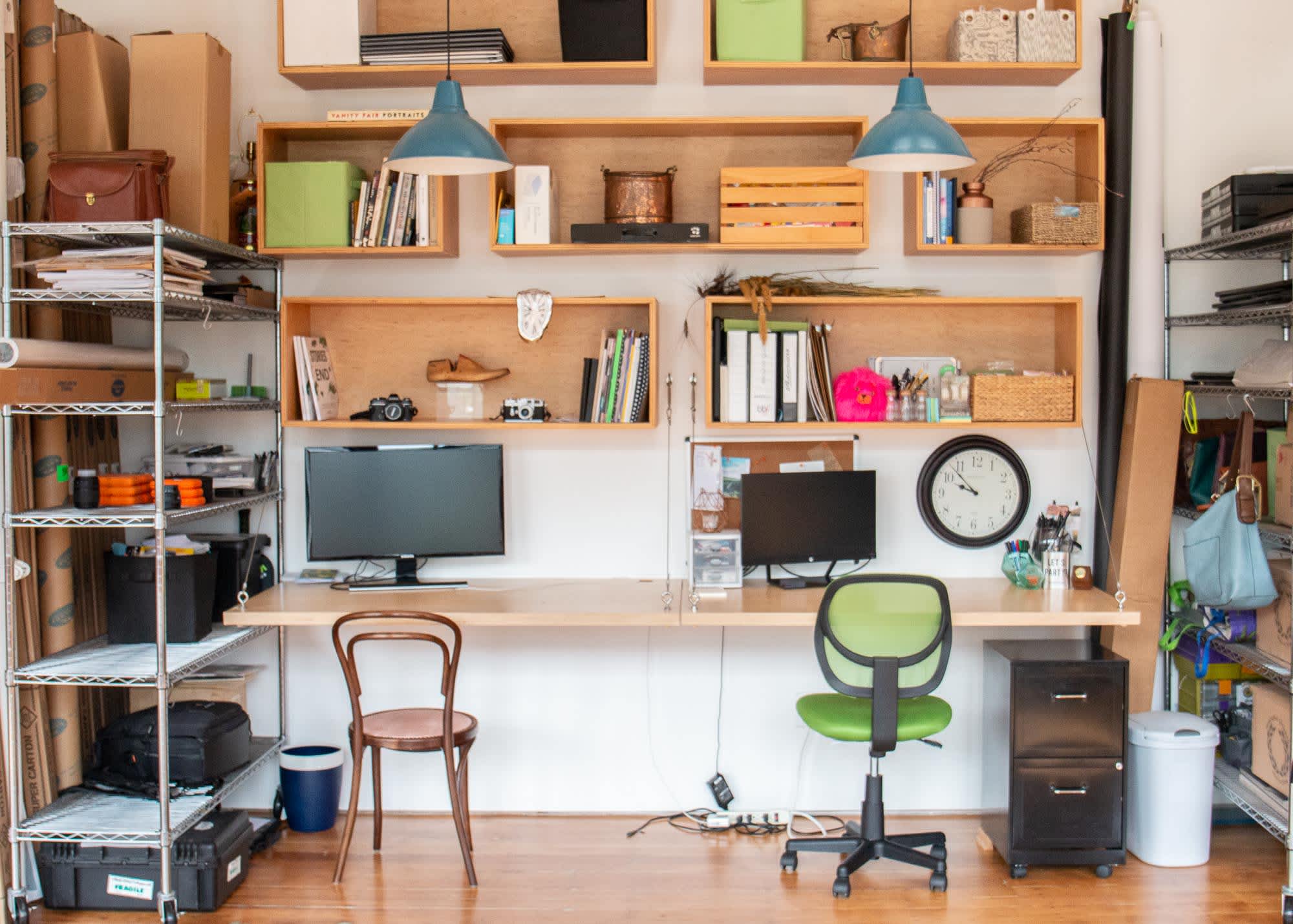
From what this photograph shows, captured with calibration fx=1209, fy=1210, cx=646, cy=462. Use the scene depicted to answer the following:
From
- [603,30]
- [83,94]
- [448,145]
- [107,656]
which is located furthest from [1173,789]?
[83,94]

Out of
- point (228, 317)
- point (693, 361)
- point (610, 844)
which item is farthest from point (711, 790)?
point (228, 317)

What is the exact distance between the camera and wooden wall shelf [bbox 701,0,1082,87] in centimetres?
383

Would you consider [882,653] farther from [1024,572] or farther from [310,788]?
[310,788]

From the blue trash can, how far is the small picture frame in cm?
137

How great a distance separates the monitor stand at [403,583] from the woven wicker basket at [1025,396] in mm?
1835

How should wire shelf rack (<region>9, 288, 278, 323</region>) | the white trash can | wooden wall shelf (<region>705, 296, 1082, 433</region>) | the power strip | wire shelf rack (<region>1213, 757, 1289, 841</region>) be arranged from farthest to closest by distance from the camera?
wooden wall shelf (<region>705, 296, 1082, 433</region>)
the power strip
the white trash can
wire shelf rack (<region>1213, 757, 1289, 841</region>)
wire shelf rack (<region>9, 288, 278, 323</region>)

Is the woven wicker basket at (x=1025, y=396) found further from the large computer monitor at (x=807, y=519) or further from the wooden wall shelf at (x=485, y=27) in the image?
the wooden wall shelf at (x=485, y=27)

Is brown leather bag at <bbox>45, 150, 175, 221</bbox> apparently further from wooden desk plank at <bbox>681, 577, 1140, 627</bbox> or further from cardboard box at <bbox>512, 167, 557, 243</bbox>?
wooden desk plank at <bbox>681, 577, 1140, 627</bbox>

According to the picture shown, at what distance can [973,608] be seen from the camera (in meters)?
3.66

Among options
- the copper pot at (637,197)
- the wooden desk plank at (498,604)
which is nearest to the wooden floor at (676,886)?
the wooden desk plank at (498,604)

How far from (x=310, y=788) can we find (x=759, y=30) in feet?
9.40

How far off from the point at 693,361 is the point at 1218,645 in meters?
1.95

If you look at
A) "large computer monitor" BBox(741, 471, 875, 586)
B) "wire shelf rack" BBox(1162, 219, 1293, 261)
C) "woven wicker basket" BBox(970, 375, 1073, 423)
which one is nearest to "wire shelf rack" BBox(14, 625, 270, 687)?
"large computer monitor" BBox(741, 471, 875, 586)

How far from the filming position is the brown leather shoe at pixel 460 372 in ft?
13.4
